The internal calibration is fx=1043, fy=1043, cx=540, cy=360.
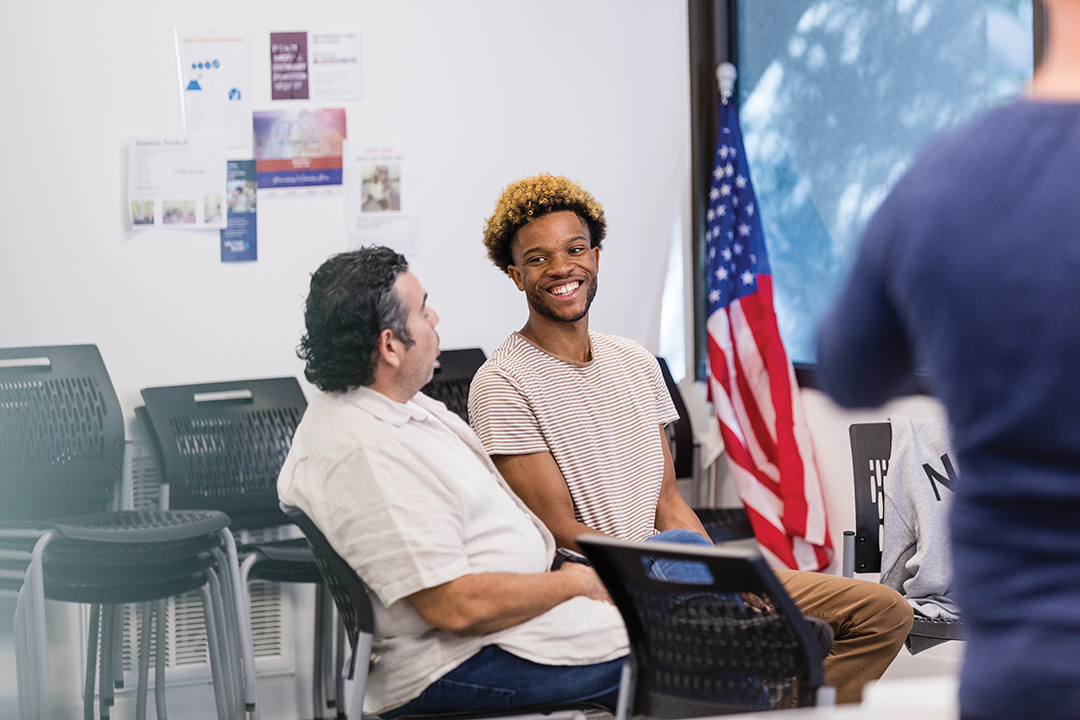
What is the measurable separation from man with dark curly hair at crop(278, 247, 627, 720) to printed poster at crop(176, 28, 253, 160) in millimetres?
1622

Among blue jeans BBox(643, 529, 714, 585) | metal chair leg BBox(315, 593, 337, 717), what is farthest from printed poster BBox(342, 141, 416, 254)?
blue jeans BBox(643, 529, 714, 585)

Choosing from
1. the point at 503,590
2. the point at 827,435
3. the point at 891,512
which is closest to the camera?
the point at 503,590

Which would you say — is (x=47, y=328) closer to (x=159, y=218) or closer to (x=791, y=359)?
(x=159, y=218)

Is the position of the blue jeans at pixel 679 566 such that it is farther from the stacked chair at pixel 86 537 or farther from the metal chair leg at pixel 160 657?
the metal chair leg at pixel 160 657

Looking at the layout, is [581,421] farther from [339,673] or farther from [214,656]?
[339,673]

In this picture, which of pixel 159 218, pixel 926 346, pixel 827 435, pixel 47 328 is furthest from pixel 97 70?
pixel 926 346

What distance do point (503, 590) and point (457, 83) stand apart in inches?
89.3

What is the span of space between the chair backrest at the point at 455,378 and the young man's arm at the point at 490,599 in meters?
1.42

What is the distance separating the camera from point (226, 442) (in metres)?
3.13

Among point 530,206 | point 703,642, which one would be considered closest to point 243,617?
point 530,206

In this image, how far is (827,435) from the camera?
11.0 ft

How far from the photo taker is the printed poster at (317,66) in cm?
335

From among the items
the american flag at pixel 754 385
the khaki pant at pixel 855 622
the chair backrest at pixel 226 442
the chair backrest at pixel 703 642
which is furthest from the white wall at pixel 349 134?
the chair backrest at pixel 703 642

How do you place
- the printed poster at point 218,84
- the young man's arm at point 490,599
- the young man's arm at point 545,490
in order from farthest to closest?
the printed poster at point 218,84
the young man's arm at point 545,490
the young man's arm at point 490,599
